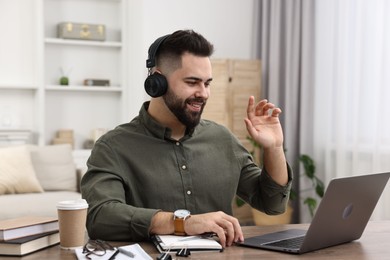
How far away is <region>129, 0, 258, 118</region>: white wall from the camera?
5445 mm

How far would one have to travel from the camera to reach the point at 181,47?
1.89 m

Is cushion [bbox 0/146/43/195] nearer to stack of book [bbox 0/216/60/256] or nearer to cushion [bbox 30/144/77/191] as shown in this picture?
cushion [bbox 30/144/77/191]

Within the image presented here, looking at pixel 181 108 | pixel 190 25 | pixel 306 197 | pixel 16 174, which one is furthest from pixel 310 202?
pixel 181 108

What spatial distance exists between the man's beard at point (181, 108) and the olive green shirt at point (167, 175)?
8cm

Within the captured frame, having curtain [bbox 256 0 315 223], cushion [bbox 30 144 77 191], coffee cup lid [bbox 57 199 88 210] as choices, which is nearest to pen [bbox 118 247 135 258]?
coffee cup lid [bbox 57 199 88 210]

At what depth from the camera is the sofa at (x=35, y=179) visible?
4113mm

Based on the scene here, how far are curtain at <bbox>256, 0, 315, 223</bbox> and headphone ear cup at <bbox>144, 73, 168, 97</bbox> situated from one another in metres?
3.30

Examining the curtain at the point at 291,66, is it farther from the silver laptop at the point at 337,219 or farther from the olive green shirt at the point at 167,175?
the silver laptop at the point at 337,219

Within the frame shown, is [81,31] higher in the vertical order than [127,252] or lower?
higher

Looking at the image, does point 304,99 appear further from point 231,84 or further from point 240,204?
point 240,204

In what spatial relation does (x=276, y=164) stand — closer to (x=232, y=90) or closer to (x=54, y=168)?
(x=54, y=168)

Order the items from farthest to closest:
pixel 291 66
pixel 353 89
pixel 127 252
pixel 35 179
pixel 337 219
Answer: pixel 291 66, pixel 35 179, pixel 353 89, pixel 337 219, pixel 127 252

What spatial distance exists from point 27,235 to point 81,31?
4.12m

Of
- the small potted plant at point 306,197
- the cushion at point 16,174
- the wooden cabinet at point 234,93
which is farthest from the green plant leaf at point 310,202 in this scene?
the cushion at point 16,174
